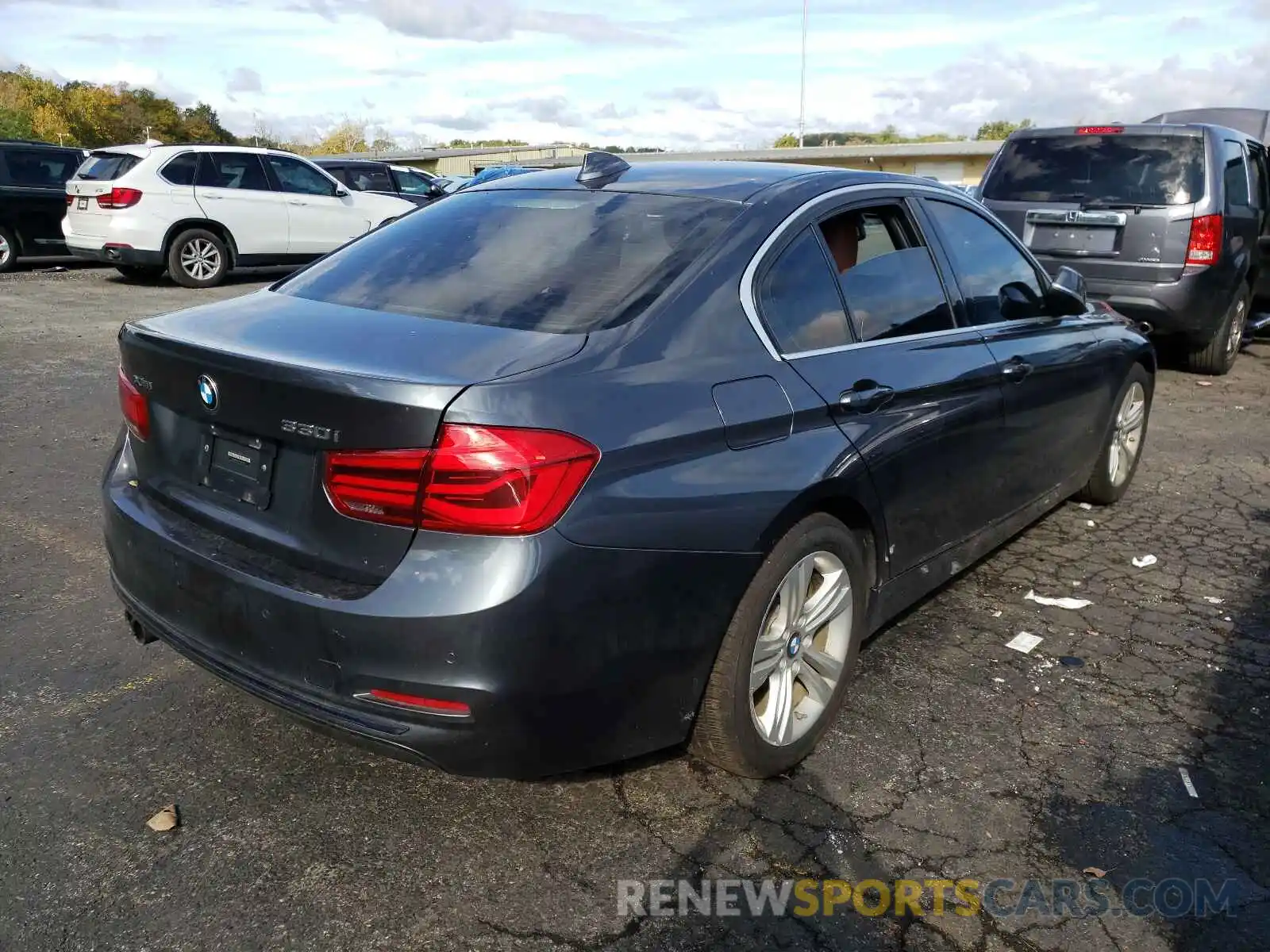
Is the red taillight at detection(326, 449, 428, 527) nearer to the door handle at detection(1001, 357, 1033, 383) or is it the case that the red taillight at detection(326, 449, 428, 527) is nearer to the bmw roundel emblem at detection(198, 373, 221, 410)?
the bmw roundel emblem at detection(198, 373, 221, 410)

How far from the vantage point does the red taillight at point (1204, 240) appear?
7.93 metres

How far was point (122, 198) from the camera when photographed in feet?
41.9

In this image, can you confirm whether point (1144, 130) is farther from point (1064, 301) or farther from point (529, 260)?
point (529, 260)

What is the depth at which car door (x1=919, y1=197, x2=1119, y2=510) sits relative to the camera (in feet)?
13.1

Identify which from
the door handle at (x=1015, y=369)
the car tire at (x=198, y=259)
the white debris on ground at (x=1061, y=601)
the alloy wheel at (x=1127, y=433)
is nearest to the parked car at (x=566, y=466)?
the door handle at (x=1015, y=369)

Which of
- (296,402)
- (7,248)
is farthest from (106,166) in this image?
(296,402)

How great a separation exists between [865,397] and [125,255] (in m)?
12.3

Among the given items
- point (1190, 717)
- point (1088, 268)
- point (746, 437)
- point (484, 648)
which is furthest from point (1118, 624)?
point (1088, 268)

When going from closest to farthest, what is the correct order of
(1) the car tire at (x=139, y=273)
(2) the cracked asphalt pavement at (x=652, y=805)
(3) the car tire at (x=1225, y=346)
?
(2) the cracked asphalt pavement at (x=652, y=805) < (3) the car tire at (x=1225, y=346) < (1) the car tire at (x=139, y=273)

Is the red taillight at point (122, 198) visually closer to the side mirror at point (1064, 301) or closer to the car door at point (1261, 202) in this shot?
the side mirror at point (1064, 301)

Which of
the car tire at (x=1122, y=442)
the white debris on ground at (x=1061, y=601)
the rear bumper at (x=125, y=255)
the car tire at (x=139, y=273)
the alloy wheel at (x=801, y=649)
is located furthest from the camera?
the car tire at (x=139, y=273)

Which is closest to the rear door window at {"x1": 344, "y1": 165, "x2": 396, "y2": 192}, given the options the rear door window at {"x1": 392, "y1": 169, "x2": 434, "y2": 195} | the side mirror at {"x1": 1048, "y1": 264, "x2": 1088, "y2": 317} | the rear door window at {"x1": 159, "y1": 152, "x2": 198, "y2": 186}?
the rear door window at {"x1": 392, "y1": 169, "x2": 434, "y2": 195}

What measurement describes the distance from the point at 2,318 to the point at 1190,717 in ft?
36.0

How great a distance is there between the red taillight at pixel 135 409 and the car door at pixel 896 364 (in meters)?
1.72
